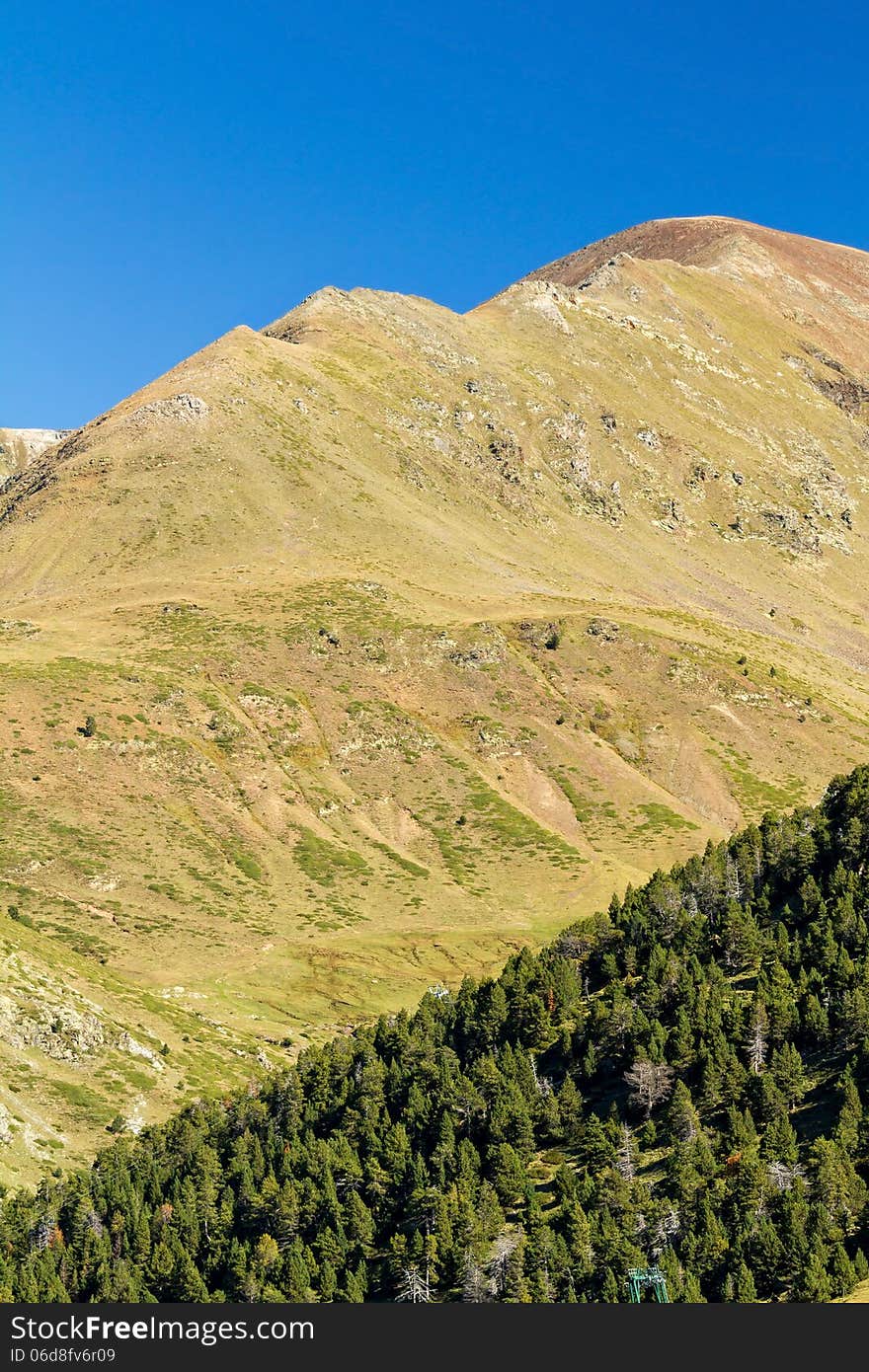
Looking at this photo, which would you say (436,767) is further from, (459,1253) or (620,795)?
(459,1253)

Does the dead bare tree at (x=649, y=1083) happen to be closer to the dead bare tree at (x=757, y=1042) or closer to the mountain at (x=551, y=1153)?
the mountain at (x=551, y=1153)

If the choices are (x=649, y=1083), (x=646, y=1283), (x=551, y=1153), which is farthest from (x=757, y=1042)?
(x=646, y=1283)

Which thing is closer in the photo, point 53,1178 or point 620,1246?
point 620,1246

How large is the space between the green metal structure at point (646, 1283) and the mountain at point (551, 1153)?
1.81 ft

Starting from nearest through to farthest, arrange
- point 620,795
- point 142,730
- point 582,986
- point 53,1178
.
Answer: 1. point 53,1178
2. point 582,986
3. point 142,730
4. point 620,795

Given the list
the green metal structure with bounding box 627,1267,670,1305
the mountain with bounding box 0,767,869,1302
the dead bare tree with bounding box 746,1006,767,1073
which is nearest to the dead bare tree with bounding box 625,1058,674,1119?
the mountain with bounding box 0,767,869,1302

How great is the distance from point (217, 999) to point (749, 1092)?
69203 millimetres

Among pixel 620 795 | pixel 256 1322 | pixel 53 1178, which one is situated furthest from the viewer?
pixel 620 795

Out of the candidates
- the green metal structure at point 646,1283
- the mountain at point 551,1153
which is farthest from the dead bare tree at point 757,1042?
the green metal structure at point 646,1283

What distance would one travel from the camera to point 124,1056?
369ft

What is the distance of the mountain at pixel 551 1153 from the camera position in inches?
2793

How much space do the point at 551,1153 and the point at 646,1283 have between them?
59.2ft

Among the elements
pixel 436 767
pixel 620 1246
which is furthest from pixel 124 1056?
pixel 436 767

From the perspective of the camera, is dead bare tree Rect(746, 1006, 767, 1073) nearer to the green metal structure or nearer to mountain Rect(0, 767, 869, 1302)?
mountain Rect(0, 767, 869, 1302)
